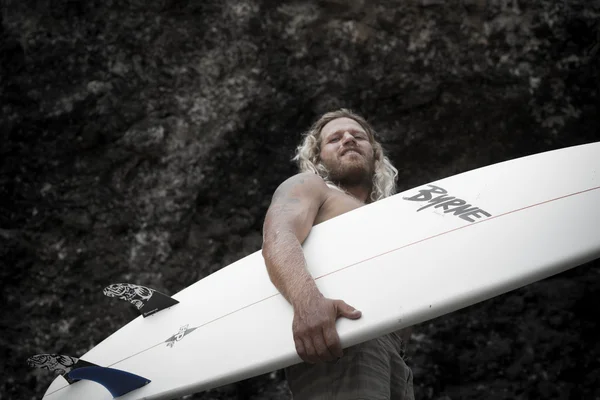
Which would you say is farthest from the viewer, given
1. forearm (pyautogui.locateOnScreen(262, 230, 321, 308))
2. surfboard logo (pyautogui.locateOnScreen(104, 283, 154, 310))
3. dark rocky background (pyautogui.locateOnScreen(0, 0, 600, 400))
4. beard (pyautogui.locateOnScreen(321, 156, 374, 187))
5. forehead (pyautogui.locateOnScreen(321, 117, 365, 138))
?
dark rocky background (pyautogui.locateOnScreen(0, 0, 600, 400))

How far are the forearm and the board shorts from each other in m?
0.20

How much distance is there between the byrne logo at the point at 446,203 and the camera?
1.92m

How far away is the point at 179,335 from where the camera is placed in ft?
6.47

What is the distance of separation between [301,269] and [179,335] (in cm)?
53

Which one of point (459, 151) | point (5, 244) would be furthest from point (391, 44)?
point (5, 244)

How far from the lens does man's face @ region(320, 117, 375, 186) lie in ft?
7.45

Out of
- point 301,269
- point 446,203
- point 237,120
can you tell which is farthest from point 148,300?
point 237,120

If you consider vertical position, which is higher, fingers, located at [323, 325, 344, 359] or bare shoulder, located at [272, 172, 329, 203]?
bare shoulder, located at [272, 172, 329, 203]

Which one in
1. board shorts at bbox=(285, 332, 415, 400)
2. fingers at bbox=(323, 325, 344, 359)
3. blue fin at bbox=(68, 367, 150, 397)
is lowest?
blue fin at bbox=(68, 367, 150, 397)

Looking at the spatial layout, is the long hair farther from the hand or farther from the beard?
the hand

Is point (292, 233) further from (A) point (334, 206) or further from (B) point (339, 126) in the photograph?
(B) point (339, 126)

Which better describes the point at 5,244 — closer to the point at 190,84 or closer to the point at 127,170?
the point at 127,170

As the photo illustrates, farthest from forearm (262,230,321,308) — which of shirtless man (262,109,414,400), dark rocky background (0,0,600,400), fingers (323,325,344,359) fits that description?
dark rocky background (0,0,600,400)

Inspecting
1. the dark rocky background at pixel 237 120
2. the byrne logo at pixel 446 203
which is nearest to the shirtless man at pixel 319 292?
the byrne logo at pixel 446 203
